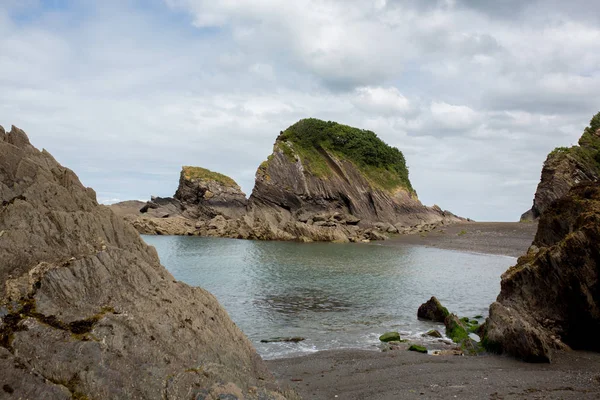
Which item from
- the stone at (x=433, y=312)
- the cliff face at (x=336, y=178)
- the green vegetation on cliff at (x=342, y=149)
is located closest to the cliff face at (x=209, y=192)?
the cliff face at (x=336, y=178)

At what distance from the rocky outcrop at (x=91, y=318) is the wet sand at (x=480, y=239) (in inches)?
2018

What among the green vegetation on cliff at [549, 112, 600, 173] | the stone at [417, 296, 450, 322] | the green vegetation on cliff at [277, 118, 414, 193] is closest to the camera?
the stone at [417, 296, 450, 322]

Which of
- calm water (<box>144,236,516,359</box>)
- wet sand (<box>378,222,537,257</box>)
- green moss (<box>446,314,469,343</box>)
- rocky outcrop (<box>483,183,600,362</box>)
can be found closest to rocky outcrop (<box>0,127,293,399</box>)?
calm water (<box>144,236,516,359</box>)

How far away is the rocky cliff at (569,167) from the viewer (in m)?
63.9

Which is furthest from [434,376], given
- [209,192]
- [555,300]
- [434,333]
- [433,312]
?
[209,192]

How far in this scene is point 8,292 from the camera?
7.20 metres

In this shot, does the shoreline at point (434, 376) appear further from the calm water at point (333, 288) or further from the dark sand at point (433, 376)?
the calm water at point (333, 288)

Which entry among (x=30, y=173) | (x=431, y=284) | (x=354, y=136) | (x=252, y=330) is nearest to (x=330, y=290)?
(x=431, y=284)

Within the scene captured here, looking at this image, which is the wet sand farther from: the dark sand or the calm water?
the dark sand

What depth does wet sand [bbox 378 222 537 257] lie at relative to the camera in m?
60.2

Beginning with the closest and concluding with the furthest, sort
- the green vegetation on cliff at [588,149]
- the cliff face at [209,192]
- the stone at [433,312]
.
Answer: the stone at [433,312] < the green vegetation on cliff at [588,149] < the cliff face at [209,192]

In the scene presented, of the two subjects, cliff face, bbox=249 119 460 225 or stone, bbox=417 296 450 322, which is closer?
stone, bbox=417 296 450 322

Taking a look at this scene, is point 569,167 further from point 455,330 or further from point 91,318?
point 91,318

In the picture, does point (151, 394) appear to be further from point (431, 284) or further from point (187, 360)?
point (431, 284)
